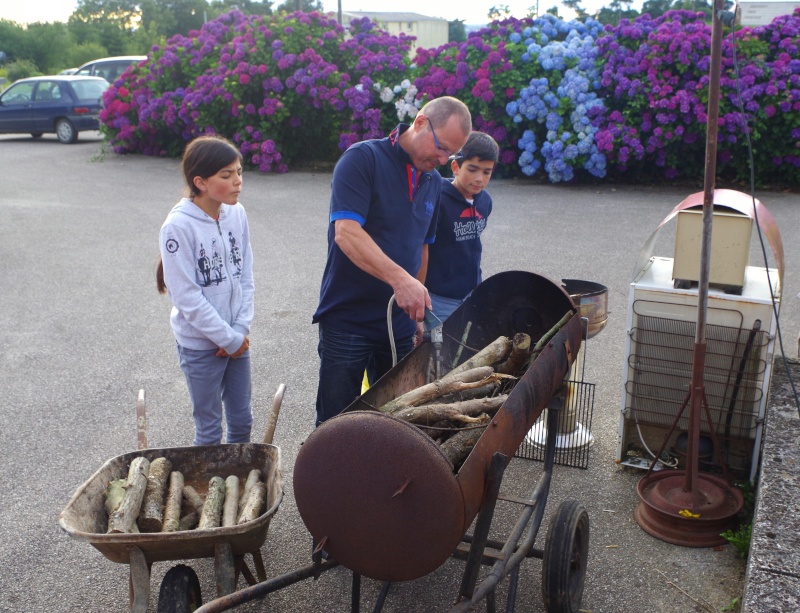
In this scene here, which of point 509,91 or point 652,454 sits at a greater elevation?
point 509,91

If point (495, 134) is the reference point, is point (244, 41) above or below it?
above

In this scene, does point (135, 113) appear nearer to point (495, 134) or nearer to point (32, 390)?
point (495, 134)

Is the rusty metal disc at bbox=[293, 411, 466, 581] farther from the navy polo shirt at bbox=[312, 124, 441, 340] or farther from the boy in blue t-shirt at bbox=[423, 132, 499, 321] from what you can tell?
the boy in blue t-shirt at bbox=[423, 132, 499, 321]

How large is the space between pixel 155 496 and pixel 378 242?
1.44 meters

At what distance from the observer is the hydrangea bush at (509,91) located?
436 inches

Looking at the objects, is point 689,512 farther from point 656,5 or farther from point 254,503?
point 656,5

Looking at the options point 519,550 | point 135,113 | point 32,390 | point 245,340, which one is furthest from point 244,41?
point 519,550

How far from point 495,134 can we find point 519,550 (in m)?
9.91

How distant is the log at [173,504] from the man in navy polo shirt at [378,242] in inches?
32.5

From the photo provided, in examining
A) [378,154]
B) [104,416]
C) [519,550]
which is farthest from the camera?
[104,416]

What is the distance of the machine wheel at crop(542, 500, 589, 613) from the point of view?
10.5ft

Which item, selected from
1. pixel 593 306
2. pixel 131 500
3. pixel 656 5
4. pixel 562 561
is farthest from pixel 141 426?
pixel 656 5

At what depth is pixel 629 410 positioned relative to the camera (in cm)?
438

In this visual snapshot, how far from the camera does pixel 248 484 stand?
3273mm
